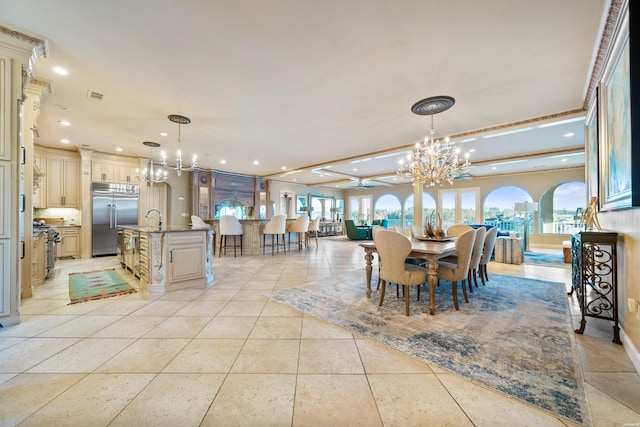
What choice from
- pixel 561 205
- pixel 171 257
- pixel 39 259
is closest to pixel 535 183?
pixel 561 205

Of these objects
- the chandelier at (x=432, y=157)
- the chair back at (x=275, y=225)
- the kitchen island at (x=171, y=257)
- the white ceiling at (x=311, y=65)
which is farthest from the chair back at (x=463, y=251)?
the chair back at (x=275, y=225)

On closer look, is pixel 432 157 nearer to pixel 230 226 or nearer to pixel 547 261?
pixel 547 261

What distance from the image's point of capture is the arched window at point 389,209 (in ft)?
41.2

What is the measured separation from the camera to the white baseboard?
1.76 m

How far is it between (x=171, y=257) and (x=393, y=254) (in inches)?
119

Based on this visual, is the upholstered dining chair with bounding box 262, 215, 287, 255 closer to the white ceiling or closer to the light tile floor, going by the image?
the white ceiling

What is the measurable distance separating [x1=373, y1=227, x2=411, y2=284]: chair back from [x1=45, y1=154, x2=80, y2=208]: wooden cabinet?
765 cm

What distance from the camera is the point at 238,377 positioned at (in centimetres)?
163

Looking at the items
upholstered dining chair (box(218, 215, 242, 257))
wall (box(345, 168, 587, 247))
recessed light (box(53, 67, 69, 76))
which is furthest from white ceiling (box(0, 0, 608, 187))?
wall (box(345, 168, 587, 247))

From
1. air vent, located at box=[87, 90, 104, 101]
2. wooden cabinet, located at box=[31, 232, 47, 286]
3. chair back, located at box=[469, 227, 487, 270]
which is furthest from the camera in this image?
wooden cabinet, located at box=[31, 232, 47, 286]

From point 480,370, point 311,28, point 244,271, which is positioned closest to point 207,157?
point 244,271

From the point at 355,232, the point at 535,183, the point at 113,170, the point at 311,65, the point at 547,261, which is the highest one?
the point at 311,65

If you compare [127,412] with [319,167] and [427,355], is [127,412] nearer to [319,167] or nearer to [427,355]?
[427,355]

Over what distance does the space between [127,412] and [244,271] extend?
3445 millimetres
